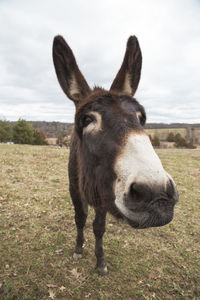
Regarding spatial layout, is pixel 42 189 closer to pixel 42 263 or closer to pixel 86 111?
pixel 42 263

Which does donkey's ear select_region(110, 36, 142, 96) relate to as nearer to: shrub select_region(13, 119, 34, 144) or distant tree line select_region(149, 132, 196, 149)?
shrub select_region(13, 119, 34, 144)

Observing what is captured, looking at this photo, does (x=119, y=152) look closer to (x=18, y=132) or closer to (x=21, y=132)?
(x=21, y=132)

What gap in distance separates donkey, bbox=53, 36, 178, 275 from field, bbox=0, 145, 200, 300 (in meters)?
1.46

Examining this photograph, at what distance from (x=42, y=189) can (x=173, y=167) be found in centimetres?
988

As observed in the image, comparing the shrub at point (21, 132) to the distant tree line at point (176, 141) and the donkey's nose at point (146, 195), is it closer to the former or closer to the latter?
the distant tree line at point (176, 141)

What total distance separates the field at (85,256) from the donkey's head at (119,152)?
224cm

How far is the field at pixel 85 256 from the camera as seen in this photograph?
3459mm

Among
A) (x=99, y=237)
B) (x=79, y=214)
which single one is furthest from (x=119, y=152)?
(x=99, y=237)

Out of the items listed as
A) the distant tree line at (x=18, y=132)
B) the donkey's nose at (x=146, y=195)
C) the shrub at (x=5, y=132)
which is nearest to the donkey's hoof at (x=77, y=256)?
the donkey's nose at (x=146, y=195)

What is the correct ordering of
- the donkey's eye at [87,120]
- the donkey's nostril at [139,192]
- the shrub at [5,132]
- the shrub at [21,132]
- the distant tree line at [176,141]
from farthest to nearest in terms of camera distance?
1. the distant tree line at [176,141]
2. the shrub at [5,132]
3. the shrub at [21,132]
4. the donkey's eye at [87,120]
5. the donkey's nostril at [139,192]

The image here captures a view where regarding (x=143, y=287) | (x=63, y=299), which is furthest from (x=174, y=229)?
(x=63, y=299)

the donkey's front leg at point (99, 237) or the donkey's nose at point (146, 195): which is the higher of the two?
the donkey's nose at point (146, 195)

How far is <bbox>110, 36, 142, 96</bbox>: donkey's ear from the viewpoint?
321 cm

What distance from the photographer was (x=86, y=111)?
2.46 meters
